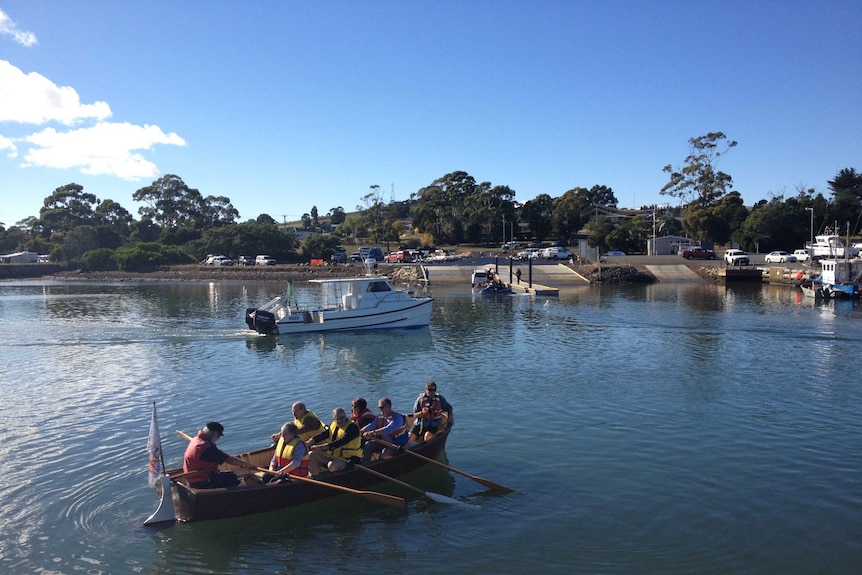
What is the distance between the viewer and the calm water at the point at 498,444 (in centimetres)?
1138

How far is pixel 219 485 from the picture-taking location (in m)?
12.0

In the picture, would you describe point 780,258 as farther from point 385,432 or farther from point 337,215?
point 337,215

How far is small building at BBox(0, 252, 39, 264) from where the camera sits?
108 meters

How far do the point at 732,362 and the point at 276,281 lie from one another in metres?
65.8

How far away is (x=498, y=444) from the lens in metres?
16.7

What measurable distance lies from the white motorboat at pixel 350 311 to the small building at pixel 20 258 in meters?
90.1

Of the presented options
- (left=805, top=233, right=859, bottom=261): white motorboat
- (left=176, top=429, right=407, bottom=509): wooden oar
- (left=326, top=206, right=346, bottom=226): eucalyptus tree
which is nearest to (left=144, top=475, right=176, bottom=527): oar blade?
(left=176, top=429, right=407, bottom=509): wooden oar

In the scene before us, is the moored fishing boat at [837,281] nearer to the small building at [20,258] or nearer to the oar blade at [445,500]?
the oar blade at [445,500]

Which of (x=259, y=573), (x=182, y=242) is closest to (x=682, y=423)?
(x=259, y=573)

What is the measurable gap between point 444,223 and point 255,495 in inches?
4021

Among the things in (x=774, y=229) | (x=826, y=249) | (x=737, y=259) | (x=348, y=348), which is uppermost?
(x=774, y=229)

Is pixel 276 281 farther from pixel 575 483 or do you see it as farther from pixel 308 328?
pixel 575 483

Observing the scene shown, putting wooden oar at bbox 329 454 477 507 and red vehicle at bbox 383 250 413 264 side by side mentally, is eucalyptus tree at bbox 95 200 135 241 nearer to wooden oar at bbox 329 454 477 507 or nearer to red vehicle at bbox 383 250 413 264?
red vehicle at bbox 383 250 413 264

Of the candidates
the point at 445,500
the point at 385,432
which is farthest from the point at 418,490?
the point at 385,432
